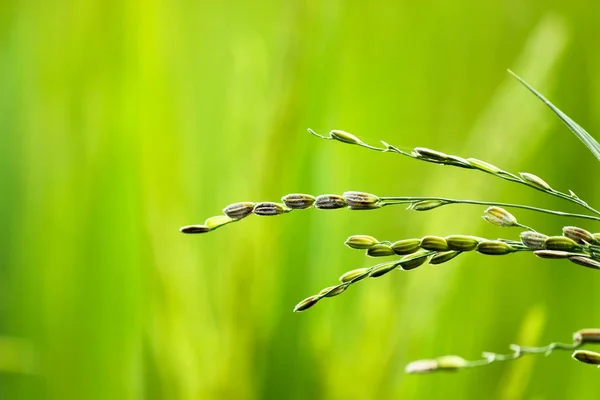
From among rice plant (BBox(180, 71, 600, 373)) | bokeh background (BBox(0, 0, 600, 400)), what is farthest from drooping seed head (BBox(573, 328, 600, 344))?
bokeh background (BBox(0, 0, 600, 400))

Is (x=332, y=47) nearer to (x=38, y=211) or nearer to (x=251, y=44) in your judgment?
(x=251, y=44)

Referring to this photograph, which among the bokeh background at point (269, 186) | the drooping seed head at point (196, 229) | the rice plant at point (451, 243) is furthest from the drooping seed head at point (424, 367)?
the bokeh background at point (269, 186)

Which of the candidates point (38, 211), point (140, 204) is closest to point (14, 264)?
point (38, 211)

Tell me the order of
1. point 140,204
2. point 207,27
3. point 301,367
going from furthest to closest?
point 207,27 → point 140,204 → point 301,367

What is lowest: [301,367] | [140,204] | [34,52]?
[301,367]

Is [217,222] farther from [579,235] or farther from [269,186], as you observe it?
[269,186]

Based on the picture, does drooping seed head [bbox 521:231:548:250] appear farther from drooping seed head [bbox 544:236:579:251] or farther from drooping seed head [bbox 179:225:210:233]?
drooping seed head [bbox 179:225:210:233]
